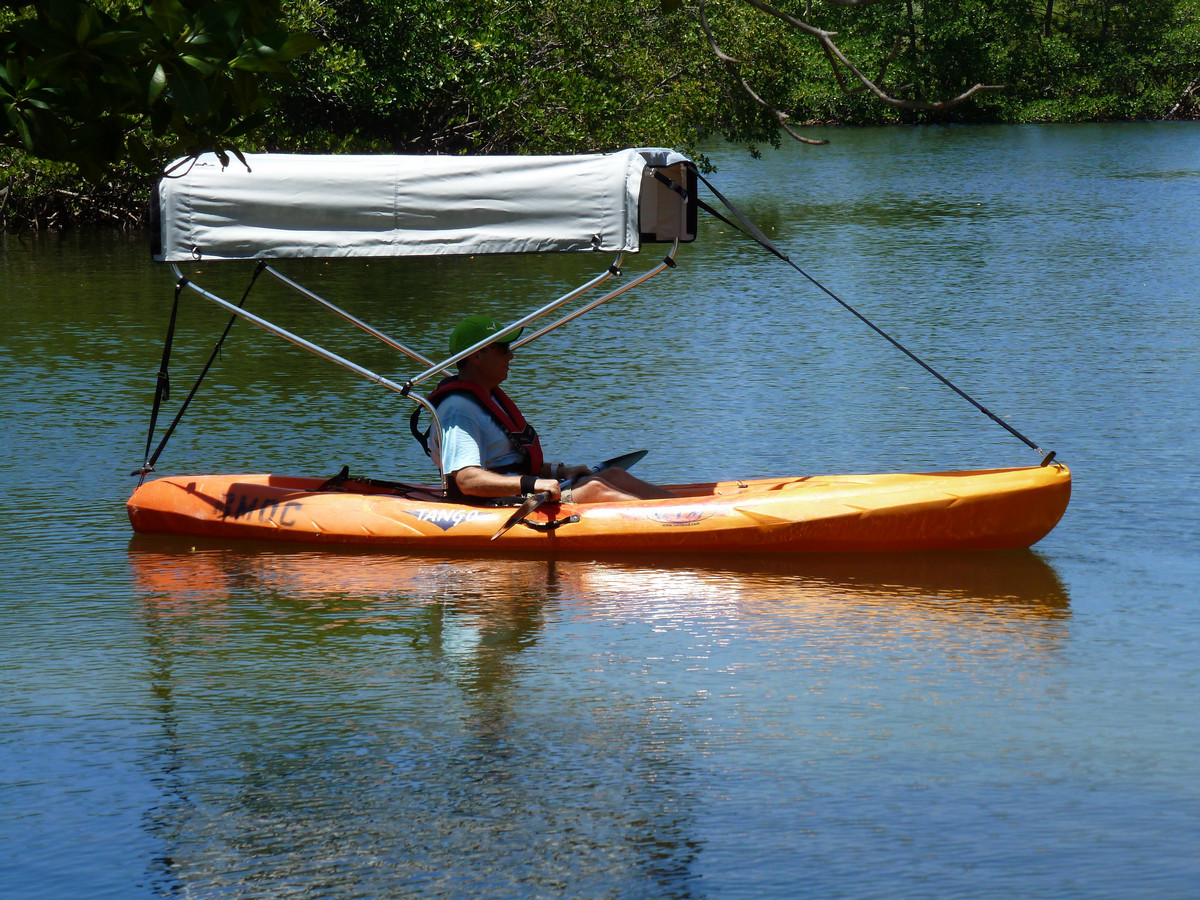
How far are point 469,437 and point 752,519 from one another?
51.4 inches

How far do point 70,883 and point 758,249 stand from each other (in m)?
16.2

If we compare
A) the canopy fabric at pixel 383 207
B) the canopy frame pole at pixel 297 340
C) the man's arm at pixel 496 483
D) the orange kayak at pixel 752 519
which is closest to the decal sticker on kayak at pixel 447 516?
the orange kayak at pixel 752 519

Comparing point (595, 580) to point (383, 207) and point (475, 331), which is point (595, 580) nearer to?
point (475, 331)

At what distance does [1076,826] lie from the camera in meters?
4.50

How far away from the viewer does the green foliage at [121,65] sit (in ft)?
10.5

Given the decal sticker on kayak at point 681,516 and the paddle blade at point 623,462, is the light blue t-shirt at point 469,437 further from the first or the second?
the decal sticker on kayak at point 681,516

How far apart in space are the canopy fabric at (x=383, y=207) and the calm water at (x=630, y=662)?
1.45m

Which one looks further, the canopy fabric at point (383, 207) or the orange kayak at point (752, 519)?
the canopy fabric at point (383, 207)

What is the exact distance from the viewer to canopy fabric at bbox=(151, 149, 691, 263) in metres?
7.35

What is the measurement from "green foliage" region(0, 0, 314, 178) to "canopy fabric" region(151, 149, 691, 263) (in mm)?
3882

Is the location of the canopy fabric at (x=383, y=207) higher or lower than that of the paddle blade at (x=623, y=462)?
higher

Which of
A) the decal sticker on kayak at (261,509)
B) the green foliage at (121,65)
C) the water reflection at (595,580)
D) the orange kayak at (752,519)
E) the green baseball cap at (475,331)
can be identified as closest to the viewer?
the green foliage at (121,65)

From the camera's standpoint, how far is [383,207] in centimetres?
A: 745

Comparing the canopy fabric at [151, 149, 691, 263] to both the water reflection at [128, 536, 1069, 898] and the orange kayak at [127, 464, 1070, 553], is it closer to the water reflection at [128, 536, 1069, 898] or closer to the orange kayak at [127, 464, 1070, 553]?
the orange kayak at [127, 464, 1070, 553]
